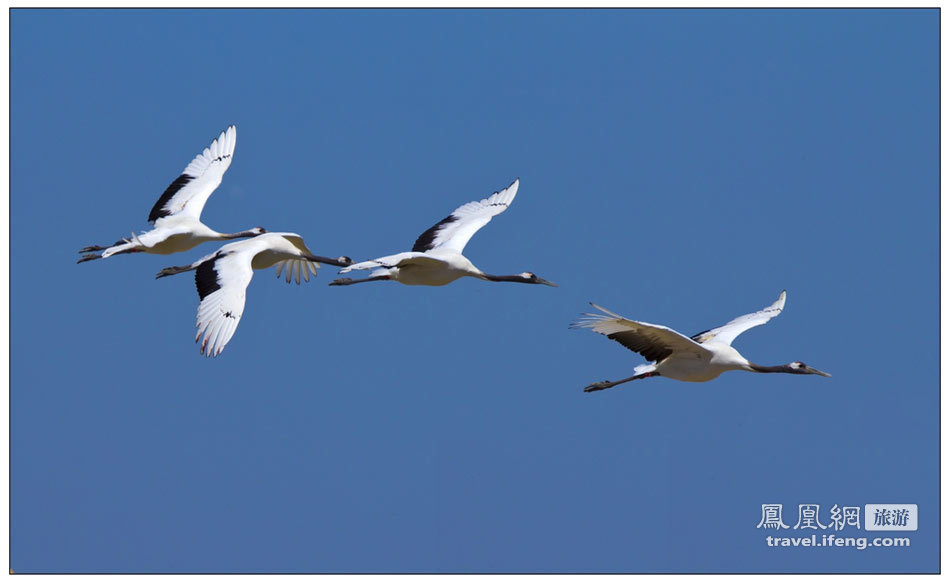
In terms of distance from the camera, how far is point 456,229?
20.4 meters

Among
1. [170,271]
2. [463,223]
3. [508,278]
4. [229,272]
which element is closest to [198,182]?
[170,271]

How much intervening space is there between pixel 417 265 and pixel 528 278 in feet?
7.00

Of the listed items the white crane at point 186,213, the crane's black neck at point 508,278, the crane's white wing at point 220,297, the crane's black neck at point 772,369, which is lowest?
the crane's black neck at point 772,369

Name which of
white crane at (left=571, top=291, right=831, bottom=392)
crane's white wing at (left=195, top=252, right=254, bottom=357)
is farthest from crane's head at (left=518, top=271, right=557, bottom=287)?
crane's white wing at (left=195, top=252, right=254, bottom=357)

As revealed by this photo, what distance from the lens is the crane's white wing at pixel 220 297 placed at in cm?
1666

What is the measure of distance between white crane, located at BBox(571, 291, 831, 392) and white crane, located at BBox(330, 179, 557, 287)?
85.3 inches

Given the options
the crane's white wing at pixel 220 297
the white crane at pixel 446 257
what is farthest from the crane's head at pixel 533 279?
the crane's white wing at pixel 220 297

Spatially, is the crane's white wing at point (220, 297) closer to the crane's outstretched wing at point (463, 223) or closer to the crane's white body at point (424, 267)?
the crane's white body at point (424, 267)

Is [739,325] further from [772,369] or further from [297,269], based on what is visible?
[297,269]

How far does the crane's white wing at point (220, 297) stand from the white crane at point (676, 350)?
13.2 feet

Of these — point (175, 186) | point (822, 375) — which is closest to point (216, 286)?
point (175, 186)

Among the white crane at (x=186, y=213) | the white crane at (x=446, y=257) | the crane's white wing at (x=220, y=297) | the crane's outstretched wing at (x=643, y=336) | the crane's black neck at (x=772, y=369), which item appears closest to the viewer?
the crane's outstretched wing at (x=643, y=336)

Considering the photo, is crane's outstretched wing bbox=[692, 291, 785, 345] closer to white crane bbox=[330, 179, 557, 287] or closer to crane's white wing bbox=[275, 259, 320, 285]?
white crane bbox=[330, 179, 557, 287]

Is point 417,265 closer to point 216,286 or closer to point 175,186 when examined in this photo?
point 216,286
